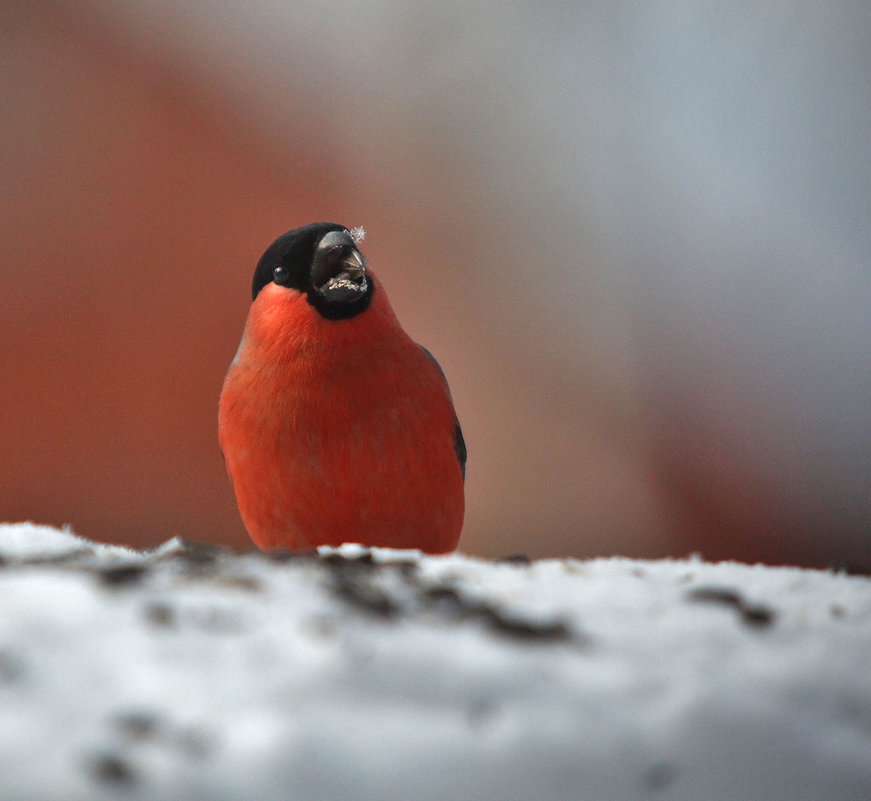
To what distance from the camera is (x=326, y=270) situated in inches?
25.4

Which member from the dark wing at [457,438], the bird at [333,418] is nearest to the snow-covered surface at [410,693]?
the bird at [333,418]

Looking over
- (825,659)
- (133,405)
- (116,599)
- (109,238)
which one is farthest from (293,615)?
(109,238)

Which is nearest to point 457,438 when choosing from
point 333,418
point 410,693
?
point 333,418

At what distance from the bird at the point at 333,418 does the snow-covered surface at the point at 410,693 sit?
13.5 inches

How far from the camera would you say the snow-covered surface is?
0.63 ft

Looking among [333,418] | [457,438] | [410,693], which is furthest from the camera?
[457,438]

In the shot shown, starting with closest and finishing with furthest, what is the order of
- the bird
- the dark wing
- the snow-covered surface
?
the snow-covered surface → the bird → the dark wing

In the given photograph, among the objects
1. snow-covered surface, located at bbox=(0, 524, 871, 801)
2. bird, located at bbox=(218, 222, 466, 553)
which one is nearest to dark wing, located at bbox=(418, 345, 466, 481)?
bird, located at bbox=(218, 222, 466, 553)

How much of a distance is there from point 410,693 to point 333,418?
0.41 m

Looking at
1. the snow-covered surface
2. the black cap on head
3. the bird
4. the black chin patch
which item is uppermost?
the black cap on head

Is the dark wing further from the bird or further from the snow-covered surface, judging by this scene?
the snow-covered surface

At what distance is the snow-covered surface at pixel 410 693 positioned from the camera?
0.19 m

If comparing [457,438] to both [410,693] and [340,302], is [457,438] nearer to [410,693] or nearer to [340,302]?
[340,302]

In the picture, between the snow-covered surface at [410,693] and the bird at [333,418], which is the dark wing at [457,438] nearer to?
the bird at [333,418]
